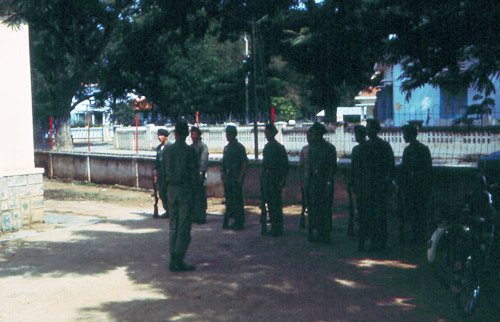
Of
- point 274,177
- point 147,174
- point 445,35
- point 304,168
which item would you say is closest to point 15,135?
point 274,177

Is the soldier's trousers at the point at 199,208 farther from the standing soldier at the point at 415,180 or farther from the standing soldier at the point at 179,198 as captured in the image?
the standing soldier at the point at 415,180

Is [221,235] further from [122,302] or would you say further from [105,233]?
[122,302]

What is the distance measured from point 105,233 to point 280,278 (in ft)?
13.8

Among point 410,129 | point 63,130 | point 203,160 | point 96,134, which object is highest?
point 63,130

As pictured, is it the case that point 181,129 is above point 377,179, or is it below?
above

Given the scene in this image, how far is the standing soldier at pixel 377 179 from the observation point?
26.6 feet

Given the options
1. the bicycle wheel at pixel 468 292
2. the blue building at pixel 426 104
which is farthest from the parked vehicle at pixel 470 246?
the blue building at pixel 426 104

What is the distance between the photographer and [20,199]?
33.6ft

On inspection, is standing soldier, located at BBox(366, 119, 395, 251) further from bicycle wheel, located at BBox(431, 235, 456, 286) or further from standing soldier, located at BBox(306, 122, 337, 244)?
bicycle wheel, located at BBox(431, 235, 456, 286)

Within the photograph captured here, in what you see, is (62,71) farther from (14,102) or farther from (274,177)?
(274,177)

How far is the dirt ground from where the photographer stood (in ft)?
18.3

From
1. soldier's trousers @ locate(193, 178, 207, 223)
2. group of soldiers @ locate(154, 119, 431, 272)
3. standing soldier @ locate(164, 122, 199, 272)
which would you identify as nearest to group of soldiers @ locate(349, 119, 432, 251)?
group of soldiers @ locate(154, 119, 431, 272)

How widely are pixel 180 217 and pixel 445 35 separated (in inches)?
149

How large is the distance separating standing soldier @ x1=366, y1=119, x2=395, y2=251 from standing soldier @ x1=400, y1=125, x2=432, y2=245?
384mm
